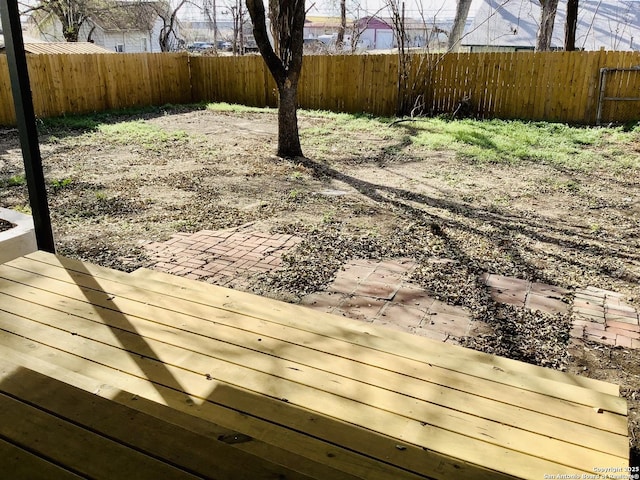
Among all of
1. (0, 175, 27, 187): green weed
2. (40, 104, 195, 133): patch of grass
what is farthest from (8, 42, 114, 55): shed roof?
(0, 175, 27, 187): green weed

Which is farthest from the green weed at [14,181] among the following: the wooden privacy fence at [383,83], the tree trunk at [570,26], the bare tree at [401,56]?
the tree trunk at [570,26]

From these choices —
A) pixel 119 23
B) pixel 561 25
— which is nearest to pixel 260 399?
pixel 561 25

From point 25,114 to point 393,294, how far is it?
2.48 meters

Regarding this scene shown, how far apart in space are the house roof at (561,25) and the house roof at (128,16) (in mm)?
16362

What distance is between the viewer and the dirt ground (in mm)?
3566

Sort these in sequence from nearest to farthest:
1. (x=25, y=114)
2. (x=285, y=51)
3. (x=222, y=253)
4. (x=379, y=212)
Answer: (x=25, y=114) → (x=222, y=253) → (x=379, y=212) → (x=285, y=51)

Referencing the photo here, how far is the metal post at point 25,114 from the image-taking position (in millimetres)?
2627

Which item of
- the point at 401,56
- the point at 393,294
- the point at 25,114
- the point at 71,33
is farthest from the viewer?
the point at 71,33

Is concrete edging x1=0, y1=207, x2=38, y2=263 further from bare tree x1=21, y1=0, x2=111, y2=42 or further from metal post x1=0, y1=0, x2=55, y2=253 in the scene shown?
bare tree x1=21, y1=0, x2=111, y2=42

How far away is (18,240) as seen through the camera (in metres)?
3.35

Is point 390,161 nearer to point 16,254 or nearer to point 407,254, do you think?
point 407,254

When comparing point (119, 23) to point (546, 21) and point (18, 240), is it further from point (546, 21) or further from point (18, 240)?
point (18, 240)

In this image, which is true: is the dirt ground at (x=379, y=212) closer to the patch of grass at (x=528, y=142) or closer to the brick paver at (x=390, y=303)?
the brick paver at (x=390, y=303)

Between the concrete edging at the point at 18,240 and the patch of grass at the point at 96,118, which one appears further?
the patch of grass at the point at 96,118
